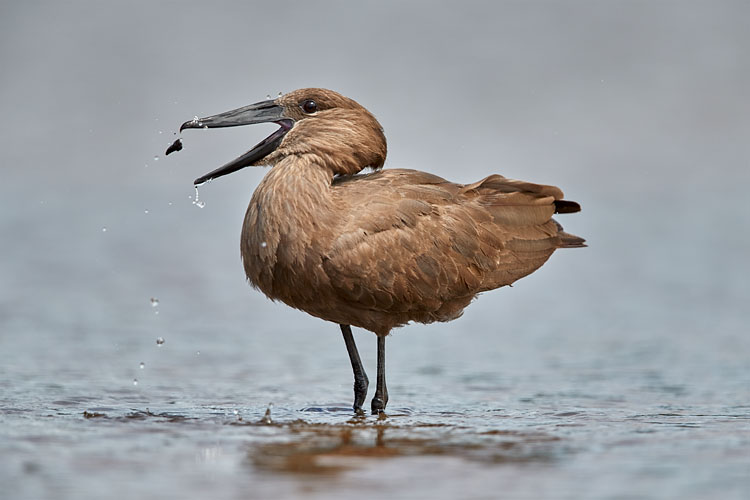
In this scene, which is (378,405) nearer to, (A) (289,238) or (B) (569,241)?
(A) (289,238)

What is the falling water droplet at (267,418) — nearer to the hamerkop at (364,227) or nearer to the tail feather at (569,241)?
the hamerkop at (364,227)

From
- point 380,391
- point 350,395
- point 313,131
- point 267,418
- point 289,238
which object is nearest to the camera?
point 267,418

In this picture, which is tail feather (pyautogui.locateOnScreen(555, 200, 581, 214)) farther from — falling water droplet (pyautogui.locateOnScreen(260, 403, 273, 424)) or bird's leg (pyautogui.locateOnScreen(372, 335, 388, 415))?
falling water droplet (pyautogui.locateOnScreen(260, 403, 273, 424))

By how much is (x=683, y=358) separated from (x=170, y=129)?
877 cm

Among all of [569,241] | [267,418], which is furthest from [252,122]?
[569,241]

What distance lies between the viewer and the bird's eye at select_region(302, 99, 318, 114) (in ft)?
23.0

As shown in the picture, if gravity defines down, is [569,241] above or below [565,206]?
below

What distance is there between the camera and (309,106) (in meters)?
7.00

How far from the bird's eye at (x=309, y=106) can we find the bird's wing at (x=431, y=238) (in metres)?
0.46

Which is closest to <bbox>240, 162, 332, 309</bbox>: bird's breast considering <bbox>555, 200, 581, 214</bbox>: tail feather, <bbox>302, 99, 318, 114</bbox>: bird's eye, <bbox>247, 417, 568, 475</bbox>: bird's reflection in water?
<bbox>302, 99, 318, 114</bbox>: bird's eye

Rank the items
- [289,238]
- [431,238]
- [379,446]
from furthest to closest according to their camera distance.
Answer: [431,238] → [289,238] → [379,446]

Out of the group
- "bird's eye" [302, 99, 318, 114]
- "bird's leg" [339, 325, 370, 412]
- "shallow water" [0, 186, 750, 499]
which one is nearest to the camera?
"shallow water" [0, 186, 750, 499]

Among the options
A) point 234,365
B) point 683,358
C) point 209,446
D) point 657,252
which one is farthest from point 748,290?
point 209,446

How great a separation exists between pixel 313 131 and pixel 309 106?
0.63 ft
